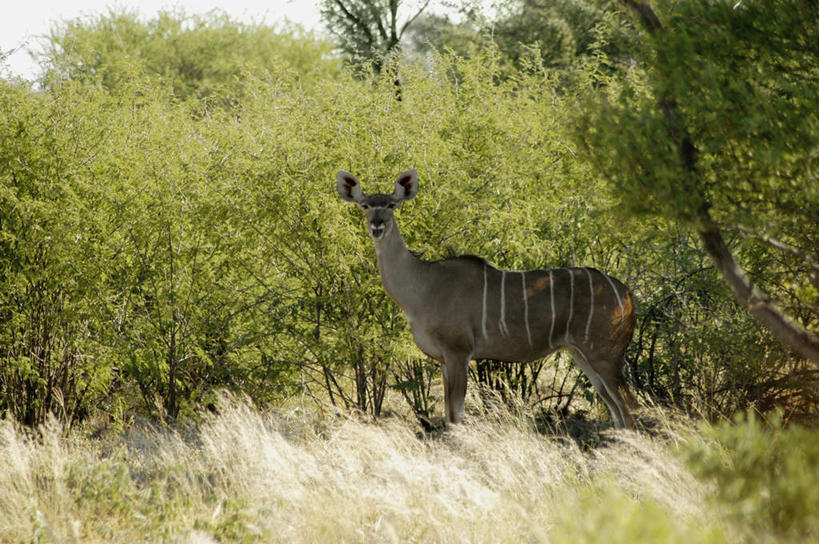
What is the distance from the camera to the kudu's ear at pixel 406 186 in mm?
6160

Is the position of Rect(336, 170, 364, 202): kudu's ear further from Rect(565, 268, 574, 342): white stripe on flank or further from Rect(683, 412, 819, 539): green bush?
Rect(683, 412, 819, 539): green bush

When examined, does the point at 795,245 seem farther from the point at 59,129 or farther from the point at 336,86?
the point at 59,129

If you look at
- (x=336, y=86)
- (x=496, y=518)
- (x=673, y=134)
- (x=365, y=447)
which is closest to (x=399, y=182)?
(x=336, y=86)

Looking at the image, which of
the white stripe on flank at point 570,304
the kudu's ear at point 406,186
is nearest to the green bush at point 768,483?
the white stripe on flank at point 570,304

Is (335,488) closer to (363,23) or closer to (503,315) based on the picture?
(503,315)

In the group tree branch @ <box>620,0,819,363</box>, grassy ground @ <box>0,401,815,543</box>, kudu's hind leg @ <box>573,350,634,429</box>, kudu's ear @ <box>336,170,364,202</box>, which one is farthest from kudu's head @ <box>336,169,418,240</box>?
tree branch @ <box>620,0,819,363</box>

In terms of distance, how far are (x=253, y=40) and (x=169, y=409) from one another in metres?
24.3

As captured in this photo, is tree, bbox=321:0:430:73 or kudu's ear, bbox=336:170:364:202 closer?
kudu's ear, bbox=336:170:364:202

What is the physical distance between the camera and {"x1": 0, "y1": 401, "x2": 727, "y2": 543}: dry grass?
4.45 meters

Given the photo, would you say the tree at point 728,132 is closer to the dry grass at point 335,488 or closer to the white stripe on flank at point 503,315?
the dry grass at point 335,488

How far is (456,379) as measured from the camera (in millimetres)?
6102

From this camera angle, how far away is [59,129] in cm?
697

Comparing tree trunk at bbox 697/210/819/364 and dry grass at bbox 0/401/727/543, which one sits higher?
tree trunk at bbox 697/210/819/364

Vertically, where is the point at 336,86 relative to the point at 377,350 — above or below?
above
